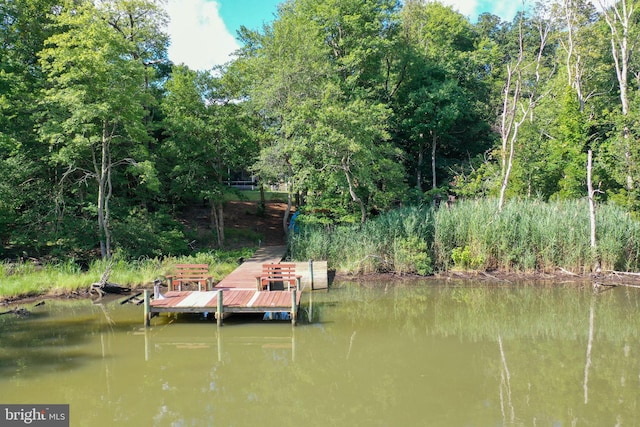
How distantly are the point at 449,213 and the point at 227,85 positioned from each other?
33.0 ft

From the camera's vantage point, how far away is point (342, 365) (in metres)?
7.83

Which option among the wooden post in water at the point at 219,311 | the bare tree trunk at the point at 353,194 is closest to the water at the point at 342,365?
the wooden post in water at the point at 219,311

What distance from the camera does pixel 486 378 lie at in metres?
7.18

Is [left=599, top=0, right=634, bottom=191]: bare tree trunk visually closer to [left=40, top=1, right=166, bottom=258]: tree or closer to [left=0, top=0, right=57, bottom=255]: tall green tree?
[left=40, top=1, right=166, bottom=258]: tree

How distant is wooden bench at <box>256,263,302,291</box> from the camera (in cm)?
1167

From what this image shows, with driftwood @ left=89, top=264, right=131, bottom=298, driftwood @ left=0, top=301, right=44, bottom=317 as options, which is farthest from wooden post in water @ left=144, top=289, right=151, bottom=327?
driftwood @ left=89, top=264, right=131, bottom=298

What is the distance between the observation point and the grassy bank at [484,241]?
1427 cm

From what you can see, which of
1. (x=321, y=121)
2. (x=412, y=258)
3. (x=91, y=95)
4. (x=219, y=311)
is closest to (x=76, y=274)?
(x=91, y=95)

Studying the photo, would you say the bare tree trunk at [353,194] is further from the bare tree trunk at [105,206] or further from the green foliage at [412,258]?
the bare tree trunk at [105,206]

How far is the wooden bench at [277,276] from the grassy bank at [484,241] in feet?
10.9

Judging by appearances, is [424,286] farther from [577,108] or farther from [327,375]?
[577,108]

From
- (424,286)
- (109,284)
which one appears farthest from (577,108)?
(109,284)

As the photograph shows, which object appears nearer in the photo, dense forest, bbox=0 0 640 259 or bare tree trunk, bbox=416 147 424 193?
dense forest, bbox=0 0 640 259

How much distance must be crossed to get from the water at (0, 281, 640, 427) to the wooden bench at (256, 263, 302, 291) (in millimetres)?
888
